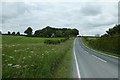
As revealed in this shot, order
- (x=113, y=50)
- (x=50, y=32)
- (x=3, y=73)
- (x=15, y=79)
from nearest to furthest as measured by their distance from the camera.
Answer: (x=15, y=79)
(x=3, y=73)
(x=113, y=50)
(x=50, y=32)

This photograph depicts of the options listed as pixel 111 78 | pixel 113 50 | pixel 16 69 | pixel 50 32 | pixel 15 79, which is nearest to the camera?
pixel 15 79

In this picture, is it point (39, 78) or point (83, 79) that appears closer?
point (39, 78)

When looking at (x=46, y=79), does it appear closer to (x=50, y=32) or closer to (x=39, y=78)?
(x=39, y=78)

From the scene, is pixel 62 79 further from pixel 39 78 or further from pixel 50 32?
pixel 50 32

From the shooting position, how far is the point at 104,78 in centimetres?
1082

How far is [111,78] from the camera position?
35.3ft

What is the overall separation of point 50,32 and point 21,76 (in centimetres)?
18143

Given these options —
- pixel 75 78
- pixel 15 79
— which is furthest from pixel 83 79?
pixel 15 79

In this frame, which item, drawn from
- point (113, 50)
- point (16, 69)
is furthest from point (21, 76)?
point (113, 50)

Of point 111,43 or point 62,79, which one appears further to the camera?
point 111,43

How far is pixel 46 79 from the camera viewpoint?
9461 mm

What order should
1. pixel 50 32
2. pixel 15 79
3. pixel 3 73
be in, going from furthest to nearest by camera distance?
pixel 50 32
pixel 3 73
pixel 15 79

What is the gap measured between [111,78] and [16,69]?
179 inches

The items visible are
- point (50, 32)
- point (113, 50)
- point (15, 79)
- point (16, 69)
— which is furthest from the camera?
point (50, 32)
